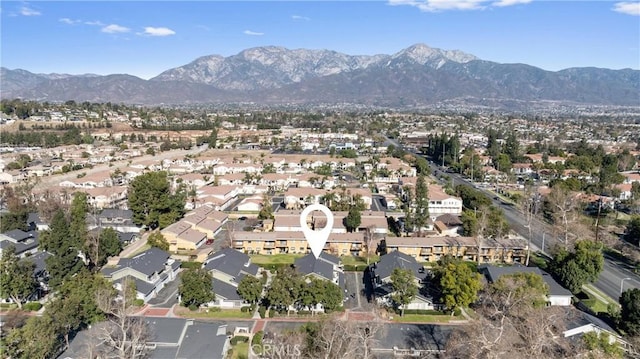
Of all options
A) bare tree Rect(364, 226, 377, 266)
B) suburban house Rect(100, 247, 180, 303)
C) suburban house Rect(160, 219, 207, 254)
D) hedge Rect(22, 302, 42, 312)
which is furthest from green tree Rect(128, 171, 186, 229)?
bare tree Rect(364, 226, 377, 266)

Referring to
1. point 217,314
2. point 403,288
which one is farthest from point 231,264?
point 403,288

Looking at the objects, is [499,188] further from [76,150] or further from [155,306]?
[76,150]

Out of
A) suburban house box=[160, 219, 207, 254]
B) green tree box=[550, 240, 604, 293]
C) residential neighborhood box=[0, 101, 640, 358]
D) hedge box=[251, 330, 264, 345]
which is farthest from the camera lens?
suburban house box=[160, 219, 207, 254]

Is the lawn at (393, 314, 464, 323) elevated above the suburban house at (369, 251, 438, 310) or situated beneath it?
situated beneath

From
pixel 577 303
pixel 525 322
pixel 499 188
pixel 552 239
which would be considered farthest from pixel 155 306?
pixel 499 188

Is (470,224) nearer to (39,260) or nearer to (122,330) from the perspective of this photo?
(122,330)

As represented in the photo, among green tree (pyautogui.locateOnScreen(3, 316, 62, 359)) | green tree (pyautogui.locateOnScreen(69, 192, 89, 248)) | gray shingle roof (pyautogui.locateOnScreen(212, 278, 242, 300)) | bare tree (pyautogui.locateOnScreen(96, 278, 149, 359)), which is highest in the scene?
green tree (pyautogui.locateOnScreen(69, 192, 89, 248))

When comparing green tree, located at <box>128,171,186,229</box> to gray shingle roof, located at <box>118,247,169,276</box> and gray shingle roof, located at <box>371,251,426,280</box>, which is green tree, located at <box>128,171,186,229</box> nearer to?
gray shingle roof, located at <box>118,247,169,276</box>
